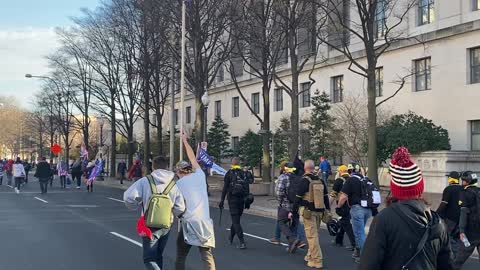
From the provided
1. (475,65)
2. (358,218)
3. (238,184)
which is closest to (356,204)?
(358,218)

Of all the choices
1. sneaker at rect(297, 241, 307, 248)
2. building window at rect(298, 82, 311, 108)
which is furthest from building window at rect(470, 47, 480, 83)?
sneaker at rect(297, 241, 307, 248)

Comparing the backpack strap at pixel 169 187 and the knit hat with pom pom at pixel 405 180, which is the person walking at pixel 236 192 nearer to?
the backpack strap at pixel 169 187

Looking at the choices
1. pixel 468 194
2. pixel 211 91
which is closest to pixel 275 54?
pixel 468 194

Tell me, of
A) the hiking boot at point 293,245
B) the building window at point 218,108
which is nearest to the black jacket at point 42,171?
the hiking boot at point 293,245

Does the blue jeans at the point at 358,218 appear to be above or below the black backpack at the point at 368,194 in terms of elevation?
below

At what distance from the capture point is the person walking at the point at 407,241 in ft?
11.4

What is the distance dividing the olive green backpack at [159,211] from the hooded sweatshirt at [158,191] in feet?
0.21

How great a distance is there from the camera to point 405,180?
3.72 m

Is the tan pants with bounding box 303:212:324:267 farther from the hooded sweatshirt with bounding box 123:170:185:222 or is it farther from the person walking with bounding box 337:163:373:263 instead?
the hooded sweatshirt with bounding box 123:170:185:222

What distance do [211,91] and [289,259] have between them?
4979cm

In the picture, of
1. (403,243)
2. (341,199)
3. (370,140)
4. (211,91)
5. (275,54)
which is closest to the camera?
(403,243)

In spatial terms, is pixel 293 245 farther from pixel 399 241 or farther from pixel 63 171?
pixel 63 171

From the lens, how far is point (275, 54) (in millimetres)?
26422

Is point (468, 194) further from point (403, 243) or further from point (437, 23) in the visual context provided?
point (437, 23)
